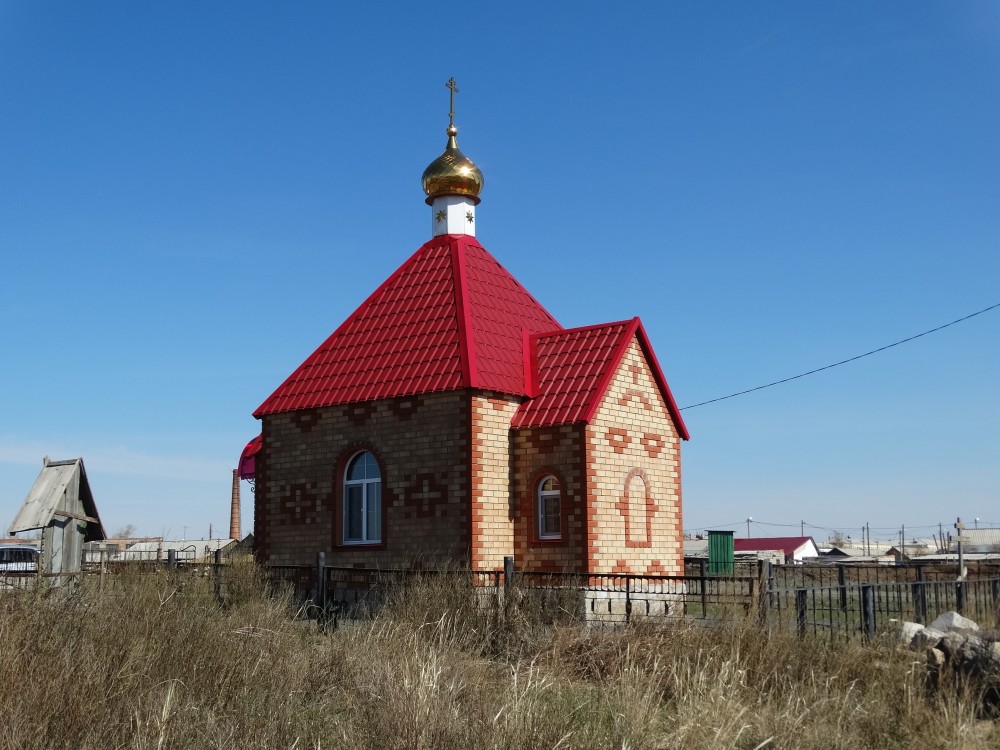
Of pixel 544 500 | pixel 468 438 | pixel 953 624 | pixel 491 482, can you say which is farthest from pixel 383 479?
pixel 953 624

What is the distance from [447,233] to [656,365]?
16.5 ft

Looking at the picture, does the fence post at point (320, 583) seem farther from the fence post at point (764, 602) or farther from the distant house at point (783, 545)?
the distant house at point (783, 545)

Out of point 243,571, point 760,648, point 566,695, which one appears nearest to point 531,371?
point 243,571

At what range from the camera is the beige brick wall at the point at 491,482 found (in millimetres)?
16406

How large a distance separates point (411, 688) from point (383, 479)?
427 inches

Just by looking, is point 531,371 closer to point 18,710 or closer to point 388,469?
point 388,469

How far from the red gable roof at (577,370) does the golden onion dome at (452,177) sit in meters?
3.61

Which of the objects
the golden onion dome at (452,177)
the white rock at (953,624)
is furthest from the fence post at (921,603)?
the golden onion dome at (452,177)

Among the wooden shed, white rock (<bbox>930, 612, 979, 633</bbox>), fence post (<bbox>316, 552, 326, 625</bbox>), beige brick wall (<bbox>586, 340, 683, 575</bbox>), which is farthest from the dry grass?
beige brick wall (<bbox>586, 340, 683, 575</bbox>)

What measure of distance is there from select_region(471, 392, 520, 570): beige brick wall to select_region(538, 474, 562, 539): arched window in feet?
1.63

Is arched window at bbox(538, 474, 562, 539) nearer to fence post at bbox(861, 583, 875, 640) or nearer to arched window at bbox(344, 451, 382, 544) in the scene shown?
arched window at bbox(344, 451, 382, 544)

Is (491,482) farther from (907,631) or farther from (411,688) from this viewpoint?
(411,688)

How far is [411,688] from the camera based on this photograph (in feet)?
22.3

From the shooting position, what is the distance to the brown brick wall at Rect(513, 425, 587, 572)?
16375mm
